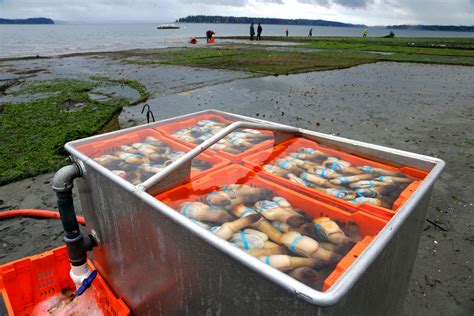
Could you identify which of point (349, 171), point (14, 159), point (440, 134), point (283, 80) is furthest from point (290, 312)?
point (283, 80)

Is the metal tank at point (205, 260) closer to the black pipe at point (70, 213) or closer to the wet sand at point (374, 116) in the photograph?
the black pipe at point (70, 213)

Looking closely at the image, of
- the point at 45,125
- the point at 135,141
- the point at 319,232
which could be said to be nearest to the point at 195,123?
the point at 135,141

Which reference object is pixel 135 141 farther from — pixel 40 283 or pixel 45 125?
pixel 45 125

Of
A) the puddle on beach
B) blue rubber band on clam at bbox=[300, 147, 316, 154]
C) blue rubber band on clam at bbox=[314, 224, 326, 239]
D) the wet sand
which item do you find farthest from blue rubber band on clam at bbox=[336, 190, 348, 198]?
the puddle on beach

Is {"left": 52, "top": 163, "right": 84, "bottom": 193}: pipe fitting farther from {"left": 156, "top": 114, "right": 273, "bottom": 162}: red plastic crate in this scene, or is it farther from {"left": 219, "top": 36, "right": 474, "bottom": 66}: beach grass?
{"left": 219, "top": 36, "right": 474, "bottom": 66}: beach grass

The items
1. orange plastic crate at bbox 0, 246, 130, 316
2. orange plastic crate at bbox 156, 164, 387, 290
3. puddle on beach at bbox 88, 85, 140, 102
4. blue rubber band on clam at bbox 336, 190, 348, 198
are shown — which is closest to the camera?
orange plastic crate at bbox 156, 164, 387, 290

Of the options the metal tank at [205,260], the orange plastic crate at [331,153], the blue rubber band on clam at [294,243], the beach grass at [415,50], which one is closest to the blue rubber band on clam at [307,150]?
the orange plastic crate at [331,153]

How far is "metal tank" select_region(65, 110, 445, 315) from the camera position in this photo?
1.23 m

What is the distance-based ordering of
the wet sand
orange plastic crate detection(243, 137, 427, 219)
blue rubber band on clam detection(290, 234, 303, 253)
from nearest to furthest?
1. blue rubber band on clam detection(290, 234, 303, 253)
2. orange plastic crate detection(243, 137, 427, 219)
3. the wet sand

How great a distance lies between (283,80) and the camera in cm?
1371

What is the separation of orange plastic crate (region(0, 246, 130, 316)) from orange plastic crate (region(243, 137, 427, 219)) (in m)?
1.61

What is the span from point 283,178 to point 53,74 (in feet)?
55.1

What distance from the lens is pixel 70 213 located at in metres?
2.55

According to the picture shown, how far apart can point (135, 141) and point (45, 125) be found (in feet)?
18.0
